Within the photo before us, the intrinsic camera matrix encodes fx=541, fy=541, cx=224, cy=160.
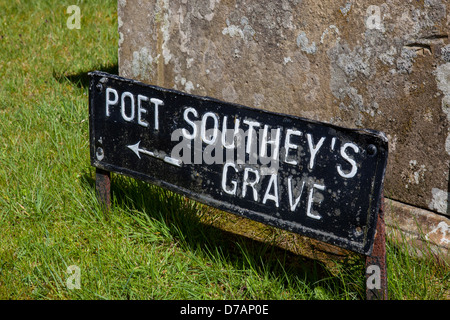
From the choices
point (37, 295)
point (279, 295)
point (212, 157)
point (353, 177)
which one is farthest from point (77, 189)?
point (353, 177)

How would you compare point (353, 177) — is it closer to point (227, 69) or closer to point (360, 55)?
point (360, 55)

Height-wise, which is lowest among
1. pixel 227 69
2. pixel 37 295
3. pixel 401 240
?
pixel 37 295

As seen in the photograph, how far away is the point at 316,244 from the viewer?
2584mm

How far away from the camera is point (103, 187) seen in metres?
2.59

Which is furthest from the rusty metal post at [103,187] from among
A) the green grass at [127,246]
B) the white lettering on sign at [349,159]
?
the white lettering on sign at [349,159]

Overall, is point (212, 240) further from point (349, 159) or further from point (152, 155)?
point (349, 159)

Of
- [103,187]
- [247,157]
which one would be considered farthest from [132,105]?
[247,157]

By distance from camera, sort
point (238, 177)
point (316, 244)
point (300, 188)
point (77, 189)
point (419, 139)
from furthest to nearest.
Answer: point (77, 189) < point (316, 244) < point (419, 139) < point (238, 177) < point (300, 188)

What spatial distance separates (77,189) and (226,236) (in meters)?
0.84

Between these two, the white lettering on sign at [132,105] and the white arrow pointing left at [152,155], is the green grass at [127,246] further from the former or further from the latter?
the white lettering on sign at [132,105]

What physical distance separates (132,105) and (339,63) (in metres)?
0.95

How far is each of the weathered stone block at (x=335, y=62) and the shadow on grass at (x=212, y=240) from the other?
1.79 feet

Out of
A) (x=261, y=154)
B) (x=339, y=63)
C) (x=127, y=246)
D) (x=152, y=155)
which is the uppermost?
(x=339, y=63)

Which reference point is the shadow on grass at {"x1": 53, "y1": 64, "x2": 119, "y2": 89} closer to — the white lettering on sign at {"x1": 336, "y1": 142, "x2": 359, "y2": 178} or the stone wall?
the stone wall
